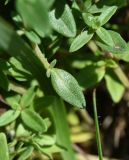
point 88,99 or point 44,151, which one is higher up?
point 44,151

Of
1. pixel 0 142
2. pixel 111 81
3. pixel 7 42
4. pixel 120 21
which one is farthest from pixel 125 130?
pixel 7 42

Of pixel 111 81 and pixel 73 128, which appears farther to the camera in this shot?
pixel 73 128

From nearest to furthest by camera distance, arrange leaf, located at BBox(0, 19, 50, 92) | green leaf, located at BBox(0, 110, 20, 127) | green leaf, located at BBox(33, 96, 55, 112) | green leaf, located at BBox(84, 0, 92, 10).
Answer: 1. leaf, located at BBox(0, 19, 50, 92)
2. green leaf, located at BBox(84, 0, 92, 10)
3. green leaf, located at BBox(0, 110, 20, 127)
4. green leaf, located at BBox(33, 96, 55, 112)

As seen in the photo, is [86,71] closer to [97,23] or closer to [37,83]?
[37,83]

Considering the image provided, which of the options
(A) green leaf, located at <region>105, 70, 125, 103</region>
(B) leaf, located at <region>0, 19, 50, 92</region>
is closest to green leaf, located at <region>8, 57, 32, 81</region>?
(B) leaf, located at <region>0, 19, 50, 92</region>

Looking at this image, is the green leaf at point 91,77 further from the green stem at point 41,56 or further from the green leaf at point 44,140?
the green stem at point 41,56

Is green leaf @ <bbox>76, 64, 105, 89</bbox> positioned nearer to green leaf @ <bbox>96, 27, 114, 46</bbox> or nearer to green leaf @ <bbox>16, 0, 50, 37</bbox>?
green leaf @ <bbox>96, 27, 114, 46</bbox>

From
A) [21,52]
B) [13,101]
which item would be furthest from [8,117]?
[21,52]
